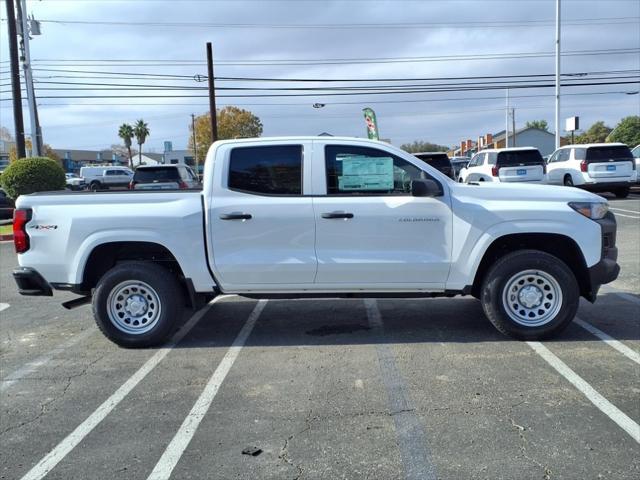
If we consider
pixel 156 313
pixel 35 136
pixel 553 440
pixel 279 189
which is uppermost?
pixel 35 136

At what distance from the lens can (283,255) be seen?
5.66m

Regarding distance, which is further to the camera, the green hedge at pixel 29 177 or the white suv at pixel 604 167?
the white suv at pixel 604 167

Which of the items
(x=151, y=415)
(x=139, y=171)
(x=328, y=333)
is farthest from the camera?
(x=139, y=171)

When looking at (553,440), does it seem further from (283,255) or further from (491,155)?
(491,155)

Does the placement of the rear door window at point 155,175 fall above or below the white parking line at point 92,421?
above

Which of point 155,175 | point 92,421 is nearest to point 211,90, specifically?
point 155,175

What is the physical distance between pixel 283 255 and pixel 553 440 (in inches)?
114

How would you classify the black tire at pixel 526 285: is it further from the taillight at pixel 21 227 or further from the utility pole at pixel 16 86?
the utility pole at pixel 16 86

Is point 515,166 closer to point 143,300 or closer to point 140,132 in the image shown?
point 143,300

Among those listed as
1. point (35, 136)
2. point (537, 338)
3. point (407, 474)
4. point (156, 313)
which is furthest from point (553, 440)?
point (35, 136)

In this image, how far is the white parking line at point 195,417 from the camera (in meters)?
3.51

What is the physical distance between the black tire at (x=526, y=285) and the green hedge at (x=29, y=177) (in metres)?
15.7

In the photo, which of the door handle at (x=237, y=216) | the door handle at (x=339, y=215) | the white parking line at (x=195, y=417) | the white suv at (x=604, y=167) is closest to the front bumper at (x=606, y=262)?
the door handle at (x=339, y=215)

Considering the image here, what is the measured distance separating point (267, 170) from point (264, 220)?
20.5 inches
